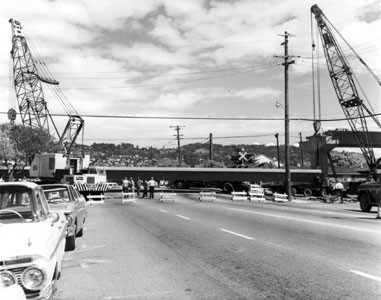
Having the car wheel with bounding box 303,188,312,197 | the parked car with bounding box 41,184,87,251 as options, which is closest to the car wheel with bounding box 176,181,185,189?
the car wheel with bounding box 303,188,312,197

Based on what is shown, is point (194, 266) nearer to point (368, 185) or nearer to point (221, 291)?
point (221, 291)

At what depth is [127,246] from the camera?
33.6 feet

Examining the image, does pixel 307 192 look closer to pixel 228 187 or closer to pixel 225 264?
pixel 228 187

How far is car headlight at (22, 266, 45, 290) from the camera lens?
4.05 metres

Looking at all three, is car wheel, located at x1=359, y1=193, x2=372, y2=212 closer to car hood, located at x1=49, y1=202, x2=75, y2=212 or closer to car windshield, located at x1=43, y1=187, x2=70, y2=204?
car windshield, located at x1=43, y1=187, x2=70, y2=204

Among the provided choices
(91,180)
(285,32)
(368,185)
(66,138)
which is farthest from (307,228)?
(66,138)

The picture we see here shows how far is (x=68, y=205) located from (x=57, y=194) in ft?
3.61

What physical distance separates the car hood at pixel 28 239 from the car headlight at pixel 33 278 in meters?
0.16

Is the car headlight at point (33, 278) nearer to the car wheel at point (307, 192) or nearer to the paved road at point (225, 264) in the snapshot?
the paved road at point (225, 264)

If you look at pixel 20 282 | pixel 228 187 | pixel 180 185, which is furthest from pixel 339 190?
pixel 20 282

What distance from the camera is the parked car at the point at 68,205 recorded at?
31.7 feet

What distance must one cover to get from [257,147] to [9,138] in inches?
6135

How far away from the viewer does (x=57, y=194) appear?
11.3 metres

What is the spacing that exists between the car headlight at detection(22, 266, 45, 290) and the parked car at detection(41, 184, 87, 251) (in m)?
5.42
